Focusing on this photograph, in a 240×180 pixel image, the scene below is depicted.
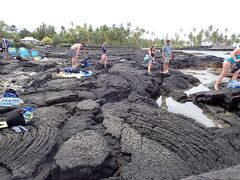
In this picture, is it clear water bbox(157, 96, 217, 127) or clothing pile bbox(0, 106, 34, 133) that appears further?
clear water bbox(157, 96, 217, 127)

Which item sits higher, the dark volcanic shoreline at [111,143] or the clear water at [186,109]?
the dark volcanic shoreline at [111,143]

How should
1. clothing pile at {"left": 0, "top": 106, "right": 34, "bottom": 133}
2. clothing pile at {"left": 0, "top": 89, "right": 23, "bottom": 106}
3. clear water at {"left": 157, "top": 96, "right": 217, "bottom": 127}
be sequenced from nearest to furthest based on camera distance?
clothing pile at {"left": 0, "top": 106, "right": 34, "bottom": 133}
clothing pile at {"left": 0, "top": 89, "right": 23, "bottom": 106}
clear water at {"left": 157, "top": 96, "right": 217, "bottom": 127}

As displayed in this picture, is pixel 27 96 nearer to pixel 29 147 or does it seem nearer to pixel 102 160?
pixel 29 147

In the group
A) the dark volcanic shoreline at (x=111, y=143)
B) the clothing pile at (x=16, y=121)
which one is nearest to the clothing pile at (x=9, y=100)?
the dark volcanic shoreline at (x=111, y=143)

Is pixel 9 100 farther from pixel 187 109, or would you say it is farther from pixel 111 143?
pixel 187 109

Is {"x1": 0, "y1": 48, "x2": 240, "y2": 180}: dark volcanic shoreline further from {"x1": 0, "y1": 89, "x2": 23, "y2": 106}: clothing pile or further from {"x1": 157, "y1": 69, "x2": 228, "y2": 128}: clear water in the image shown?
{"x1": 157, "y1": 69, "x2": 228, "y2": 128}: clear water

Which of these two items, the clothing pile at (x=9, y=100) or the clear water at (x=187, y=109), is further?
the clear water at (x=187, y=109)

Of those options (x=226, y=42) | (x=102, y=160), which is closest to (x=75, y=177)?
(x=102, y=160)

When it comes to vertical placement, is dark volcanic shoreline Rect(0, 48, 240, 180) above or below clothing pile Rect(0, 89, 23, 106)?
below

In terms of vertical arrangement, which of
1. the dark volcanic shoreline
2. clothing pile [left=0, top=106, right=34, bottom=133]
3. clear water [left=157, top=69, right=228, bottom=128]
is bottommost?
clear water [left=157, top=69, right=228, bottom=128]

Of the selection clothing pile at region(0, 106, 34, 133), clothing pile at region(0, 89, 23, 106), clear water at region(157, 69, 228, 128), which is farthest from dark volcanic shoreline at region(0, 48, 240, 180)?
clear water at region(157, 69, 228, 128)

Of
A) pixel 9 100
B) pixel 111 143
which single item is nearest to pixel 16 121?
pixel 9 100

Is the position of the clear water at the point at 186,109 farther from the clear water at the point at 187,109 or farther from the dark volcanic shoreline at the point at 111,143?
the dark volcanic shoreline at the point at 111,143

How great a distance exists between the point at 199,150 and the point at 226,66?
5.39 meters
